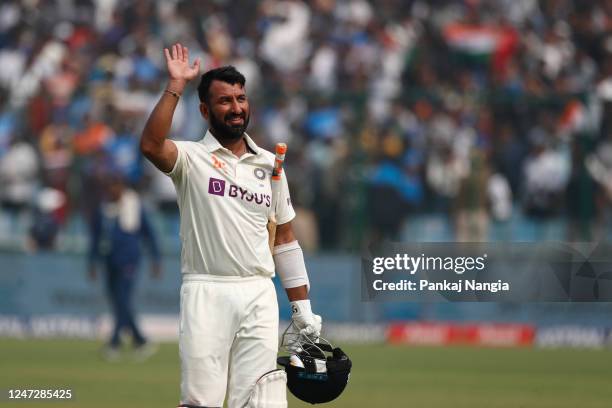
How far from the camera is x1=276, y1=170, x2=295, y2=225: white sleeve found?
7.84 m

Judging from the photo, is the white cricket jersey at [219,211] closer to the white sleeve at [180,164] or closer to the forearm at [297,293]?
the white sleeve at [180,164]

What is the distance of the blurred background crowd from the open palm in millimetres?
12567

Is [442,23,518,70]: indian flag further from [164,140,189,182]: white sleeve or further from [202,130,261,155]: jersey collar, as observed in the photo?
[164,140,189,182]: white sleeve

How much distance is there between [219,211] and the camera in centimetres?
750

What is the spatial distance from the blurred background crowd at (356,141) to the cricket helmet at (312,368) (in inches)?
480

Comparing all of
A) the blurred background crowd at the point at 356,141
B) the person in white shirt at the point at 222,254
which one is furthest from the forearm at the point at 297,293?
the blurred background crowd at the point at 356,141

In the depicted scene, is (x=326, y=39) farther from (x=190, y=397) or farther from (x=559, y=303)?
(x=190, y=397)

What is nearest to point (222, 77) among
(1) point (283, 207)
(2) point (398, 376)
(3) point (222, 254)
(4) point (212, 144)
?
(4) point (212, 144)

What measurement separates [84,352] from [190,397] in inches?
476

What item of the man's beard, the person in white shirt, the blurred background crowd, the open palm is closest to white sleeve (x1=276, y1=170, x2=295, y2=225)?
the person in white shirt

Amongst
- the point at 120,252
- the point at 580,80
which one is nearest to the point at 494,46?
the point at 580,80

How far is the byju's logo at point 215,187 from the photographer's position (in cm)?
751

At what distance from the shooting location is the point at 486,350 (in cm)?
2019

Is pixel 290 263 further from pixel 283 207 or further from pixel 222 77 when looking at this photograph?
pixel 222 77
